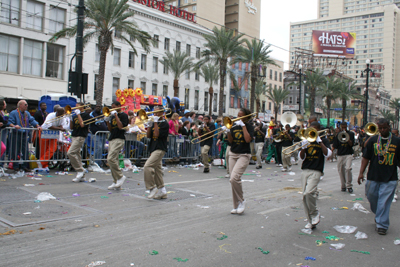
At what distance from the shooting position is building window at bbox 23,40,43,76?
105 feet

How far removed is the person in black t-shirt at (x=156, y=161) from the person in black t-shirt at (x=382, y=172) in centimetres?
413

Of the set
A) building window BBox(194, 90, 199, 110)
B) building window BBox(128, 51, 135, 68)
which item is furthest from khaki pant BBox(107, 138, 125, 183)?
building window BBox(194, 90, 199, 110)

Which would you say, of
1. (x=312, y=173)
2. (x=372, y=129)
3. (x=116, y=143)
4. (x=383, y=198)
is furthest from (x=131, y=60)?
(x=383, y=198)

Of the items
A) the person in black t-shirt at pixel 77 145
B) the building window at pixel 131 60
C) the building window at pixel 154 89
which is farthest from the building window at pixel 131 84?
the person in black t-shirt at pixel 77 145

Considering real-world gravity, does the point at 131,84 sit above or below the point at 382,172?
above

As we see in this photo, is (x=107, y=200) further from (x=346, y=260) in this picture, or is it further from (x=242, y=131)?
(x=346, y=260)

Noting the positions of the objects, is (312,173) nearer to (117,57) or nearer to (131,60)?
(117,57)

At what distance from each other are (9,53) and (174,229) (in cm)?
3101

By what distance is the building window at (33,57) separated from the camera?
105ft

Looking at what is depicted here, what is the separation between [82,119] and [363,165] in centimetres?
720

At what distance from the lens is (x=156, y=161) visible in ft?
25.5

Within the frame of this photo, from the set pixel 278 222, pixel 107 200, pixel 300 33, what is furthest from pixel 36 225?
pixel 300 33

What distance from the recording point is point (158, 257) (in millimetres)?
4359

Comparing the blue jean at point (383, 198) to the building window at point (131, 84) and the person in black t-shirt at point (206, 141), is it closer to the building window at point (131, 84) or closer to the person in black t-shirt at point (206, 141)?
the person in black t-shirt at point (206, 141)
